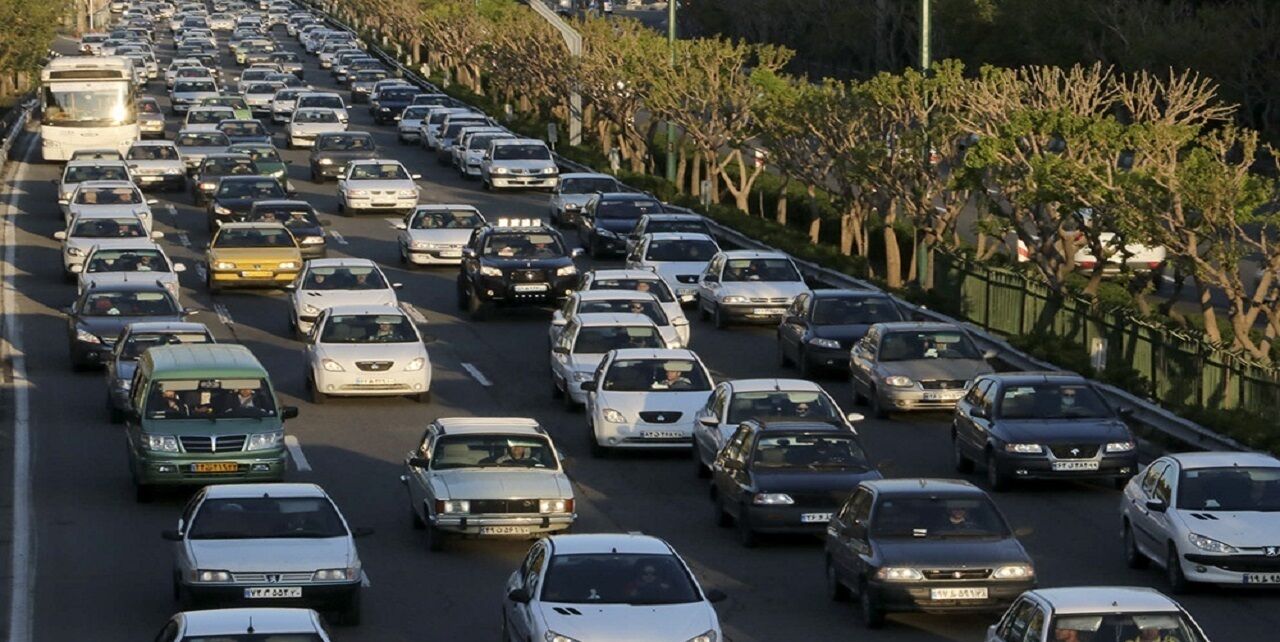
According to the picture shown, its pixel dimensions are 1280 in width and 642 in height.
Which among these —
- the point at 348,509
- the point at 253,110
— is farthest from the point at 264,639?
the point at 253,110

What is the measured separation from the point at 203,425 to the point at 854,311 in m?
13.1

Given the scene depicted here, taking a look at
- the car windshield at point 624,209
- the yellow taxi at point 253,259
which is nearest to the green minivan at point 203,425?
the yellow taxi at point 253,259

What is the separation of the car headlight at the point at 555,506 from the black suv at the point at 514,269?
18.9 m

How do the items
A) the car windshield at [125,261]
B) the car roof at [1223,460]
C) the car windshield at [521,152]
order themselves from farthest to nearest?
the car windshield at [521,152] < the car windshield at [125,261] < the car roof at [1223,460]

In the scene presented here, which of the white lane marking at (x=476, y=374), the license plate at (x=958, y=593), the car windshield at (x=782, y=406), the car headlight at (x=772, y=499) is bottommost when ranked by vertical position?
the white lane marking at (x=476, y=374)

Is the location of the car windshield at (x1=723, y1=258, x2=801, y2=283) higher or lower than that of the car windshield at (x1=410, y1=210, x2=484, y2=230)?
higher

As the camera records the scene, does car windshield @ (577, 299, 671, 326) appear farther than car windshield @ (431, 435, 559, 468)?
Yes

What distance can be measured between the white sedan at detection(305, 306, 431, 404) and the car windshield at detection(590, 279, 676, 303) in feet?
20.1

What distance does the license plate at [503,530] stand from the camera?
2534 cm

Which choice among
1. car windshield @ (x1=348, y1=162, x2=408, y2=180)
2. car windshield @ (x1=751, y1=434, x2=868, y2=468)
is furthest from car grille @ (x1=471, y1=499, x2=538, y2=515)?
car windshield @ (x1=348, y1=162, x2=408, y2=180)

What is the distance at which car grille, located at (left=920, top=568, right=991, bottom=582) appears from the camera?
69.7ft

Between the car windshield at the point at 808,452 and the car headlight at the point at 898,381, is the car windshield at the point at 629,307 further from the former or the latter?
the car windshield at the point at 808,452

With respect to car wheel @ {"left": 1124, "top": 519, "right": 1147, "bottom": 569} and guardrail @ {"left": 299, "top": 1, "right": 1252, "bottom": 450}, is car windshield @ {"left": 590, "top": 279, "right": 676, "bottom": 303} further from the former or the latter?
car wheel @ {"left": 1124, "top": 519, "right": 1147, "bottom": 569}

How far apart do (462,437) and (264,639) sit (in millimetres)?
10161
